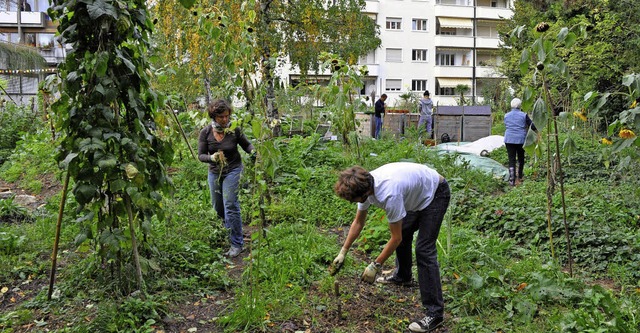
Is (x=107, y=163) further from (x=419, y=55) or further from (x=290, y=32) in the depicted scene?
(x=419, y=55)

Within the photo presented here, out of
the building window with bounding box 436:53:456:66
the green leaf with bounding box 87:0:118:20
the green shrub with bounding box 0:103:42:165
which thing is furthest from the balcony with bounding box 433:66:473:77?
the green leaf with bounding box 87:0:118:20

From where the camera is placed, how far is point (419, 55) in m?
40.9

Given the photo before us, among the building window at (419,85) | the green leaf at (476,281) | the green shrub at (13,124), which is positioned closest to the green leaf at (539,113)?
the green leaf at (476,281)

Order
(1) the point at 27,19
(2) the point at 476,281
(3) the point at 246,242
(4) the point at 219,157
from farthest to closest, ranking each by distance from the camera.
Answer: (1) the point at 27,19 < (3) the point at 246,242 < (4) the point at 219,157 < (2) the point at 476,281

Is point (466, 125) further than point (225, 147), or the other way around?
point (466, 125)

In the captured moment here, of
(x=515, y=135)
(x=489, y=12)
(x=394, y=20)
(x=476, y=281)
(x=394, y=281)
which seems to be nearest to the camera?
(x=476, y=281)

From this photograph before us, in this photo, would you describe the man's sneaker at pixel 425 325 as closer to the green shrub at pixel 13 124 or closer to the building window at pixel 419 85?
the green shrub at pixel 13 124

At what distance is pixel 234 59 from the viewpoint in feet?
16.7

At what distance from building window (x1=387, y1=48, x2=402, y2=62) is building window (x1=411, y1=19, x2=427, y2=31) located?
2.21 m

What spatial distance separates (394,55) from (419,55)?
83.5 inches

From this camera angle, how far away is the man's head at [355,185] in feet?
11.0

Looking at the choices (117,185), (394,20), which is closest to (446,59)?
(394,20)

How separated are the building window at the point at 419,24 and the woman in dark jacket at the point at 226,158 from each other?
3761 cm

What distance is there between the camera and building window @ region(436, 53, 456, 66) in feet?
136
